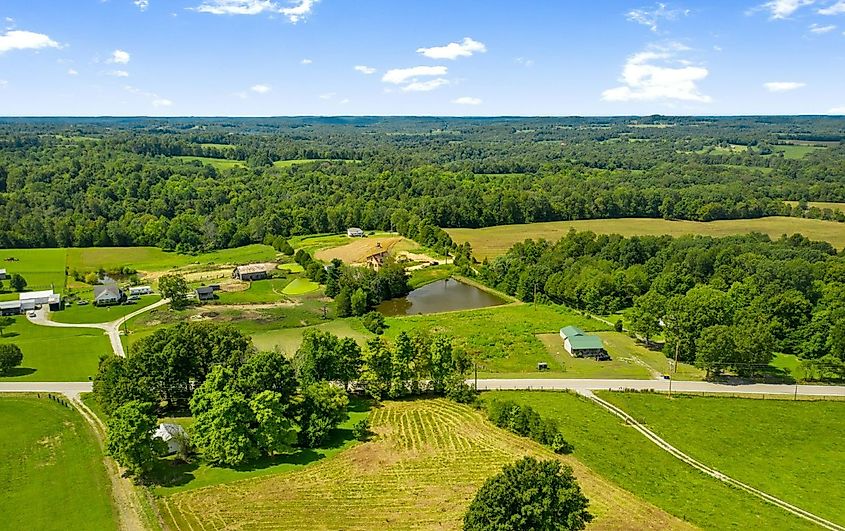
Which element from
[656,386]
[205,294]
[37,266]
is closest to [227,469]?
[656,386]

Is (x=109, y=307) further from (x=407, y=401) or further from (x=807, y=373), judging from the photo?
(x=807, y=373)

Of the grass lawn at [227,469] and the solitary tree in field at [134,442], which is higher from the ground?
the solitary tree in field at [134,442]

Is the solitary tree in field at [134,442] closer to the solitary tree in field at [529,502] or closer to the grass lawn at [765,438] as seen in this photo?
the solitary tree in field at [529,502]

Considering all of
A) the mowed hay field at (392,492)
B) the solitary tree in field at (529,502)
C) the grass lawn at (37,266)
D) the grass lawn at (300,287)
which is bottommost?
the mowed hay field at (392,492)

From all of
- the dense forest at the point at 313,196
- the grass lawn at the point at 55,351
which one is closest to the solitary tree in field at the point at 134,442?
the grass lawn at the point at 55,351

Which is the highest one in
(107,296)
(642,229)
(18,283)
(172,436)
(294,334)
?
(642,229)

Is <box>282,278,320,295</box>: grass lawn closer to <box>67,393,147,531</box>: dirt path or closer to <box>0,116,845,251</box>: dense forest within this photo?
<box>0,116,845,251</box>: dense forest

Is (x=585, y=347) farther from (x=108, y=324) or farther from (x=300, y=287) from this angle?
(x=108, y=324)
